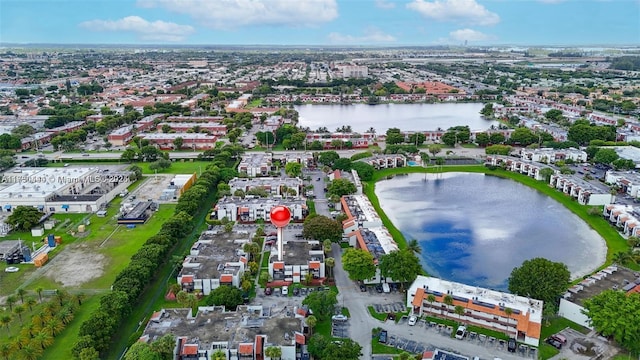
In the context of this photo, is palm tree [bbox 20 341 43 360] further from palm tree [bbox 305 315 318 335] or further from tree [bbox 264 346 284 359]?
palm tree [bbox 305 315 318 335]

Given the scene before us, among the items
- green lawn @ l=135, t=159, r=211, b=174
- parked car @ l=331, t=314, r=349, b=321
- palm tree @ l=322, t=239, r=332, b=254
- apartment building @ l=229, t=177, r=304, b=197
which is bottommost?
parked car @ l=331, t=314, r=349, b=321

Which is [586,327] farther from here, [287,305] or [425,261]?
[287,305]

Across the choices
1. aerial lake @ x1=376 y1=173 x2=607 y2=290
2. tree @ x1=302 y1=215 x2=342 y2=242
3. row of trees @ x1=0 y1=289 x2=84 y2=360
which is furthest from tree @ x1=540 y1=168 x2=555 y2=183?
row of trees @ x1=0 y1=289 x2=84 y2=360

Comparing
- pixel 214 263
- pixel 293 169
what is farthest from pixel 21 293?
pixel 293 169

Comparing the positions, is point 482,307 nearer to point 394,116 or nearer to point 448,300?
point 448,300

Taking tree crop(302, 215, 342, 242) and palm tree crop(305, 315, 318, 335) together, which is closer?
palm tree crop(305, 315, 318, 335)

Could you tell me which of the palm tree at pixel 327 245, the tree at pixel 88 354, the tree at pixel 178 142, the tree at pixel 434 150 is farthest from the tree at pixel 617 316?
the tree at pixel 178 142
